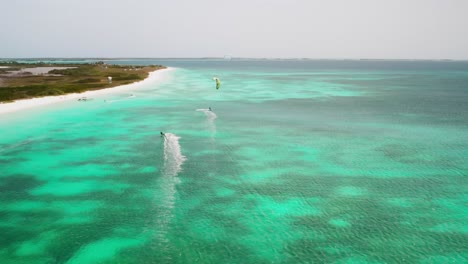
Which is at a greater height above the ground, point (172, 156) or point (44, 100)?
point (44, 100)

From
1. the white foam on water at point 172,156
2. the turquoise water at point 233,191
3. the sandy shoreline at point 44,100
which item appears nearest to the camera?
the turquoise water at point 233,191

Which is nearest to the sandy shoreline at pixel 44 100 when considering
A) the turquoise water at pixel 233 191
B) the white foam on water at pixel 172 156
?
the turquoise water at pixel 233 191

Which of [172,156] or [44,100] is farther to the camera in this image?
[44,100]

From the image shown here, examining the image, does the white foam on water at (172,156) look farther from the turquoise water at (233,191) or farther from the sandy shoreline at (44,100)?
the sandy shoreline at (44,100)

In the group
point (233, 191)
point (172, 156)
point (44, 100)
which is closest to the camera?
point (233, 191)

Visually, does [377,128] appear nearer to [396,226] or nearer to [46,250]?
[396,226]

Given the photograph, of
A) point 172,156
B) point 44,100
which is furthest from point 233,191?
point 44,100

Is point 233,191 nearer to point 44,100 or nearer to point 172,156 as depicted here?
point 172,156

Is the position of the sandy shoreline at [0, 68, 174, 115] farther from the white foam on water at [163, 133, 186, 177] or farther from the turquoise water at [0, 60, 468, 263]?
the white foam on water at [163, 133, 186, 177]

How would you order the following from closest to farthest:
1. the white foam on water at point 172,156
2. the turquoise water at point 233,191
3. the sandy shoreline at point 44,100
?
1. the turquoise water at point 233,191
2. the white foam on water at point 172,156
3. the sandy shoreline at point 44,100
